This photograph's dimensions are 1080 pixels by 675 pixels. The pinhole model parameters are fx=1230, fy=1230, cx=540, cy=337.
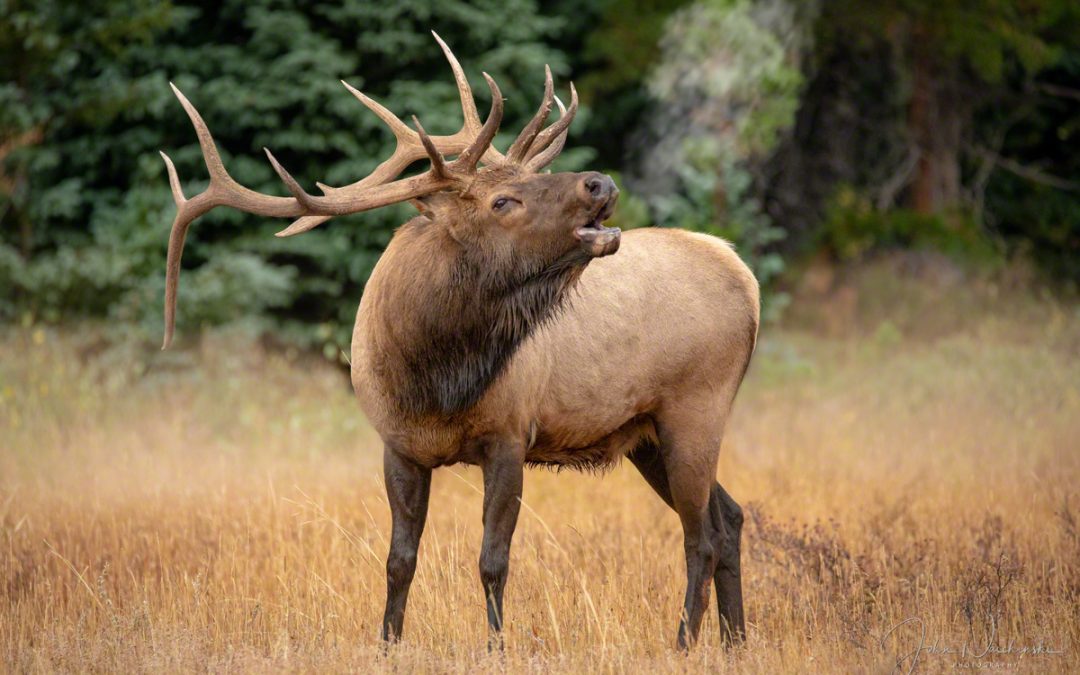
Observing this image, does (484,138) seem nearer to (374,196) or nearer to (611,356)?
(374,196)

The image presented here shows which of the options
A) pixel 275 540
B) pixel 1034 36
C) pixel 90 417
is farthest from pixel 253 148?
pixel 1034 36

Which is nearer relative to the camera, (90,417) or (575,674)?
(575,674)

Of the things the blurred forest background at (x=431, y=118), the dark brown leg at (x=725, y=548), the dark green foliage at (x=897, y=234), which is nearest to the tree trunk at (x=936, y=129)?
the blurred forest background at (x=431, y=118)

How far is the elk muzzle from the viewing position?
452 centimetres

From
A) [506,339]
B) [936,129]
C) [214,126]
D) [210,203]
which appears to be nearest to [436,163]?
[506,339]

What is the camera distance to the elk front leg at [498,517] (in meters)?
4.70

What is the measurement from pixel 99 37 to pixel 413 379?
279 inches

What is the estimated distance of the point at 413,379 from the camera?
4.75 m

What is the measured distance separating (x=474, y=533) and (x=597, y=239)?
2.84 meters

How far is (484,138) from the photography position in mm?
4586

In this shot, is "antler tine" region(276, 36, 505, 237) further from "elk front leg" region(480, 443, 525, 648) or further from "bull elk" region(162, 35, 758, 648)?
"elk front leg" region(480, 443, 525, 648)

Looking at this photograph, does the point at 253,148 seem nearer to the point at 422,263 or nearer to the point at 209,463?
the point at 209,463

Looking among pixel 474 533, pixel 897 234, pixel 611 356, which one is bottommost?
pixel 474 533

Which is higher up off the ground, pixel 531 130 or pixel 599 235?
pixel 531 130
